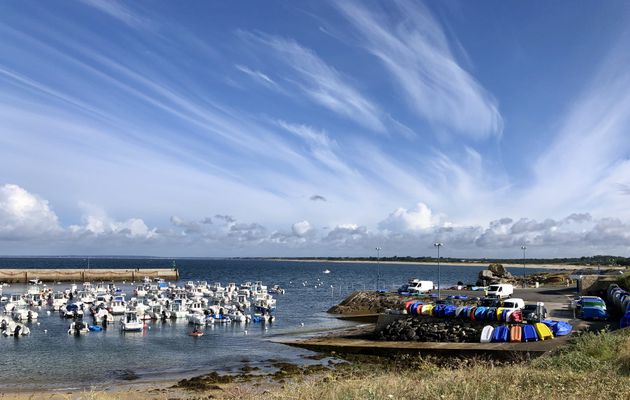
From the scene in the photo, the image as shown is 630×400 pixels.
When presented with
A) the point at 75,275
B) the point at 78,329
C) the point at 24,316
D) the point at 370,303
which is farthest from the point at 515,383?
the point at 75,275

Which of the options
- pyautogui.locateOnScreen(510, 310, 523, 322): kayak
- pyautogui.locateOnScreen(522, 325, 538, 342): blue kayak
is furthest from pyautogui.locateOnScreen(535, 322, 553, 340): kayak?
pyautogui.locateOnScreen(510, 310, 523, 322): kayak

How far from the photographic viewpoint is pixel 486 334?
36.7m

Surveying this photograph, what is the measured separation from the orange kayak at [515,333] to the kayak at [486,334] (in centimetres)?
147

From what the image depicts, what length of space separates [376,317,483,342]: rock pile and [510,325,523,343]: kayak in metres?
2.47

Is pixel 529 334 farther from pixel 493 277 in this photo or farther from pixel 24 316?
pixel 493 277

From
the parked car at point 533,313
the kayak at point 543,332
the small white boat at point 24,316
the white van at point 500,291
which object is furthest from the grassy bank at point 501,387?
the small white boat at point 24,316

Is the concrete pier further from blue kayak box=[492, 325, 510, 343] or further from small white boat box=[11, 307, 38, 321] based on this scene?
blue kayak box=[492, 325, 510, 343]

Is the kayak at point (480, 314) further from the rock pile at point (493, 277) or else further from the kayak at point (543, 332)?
the rock pile at point (493, 277)

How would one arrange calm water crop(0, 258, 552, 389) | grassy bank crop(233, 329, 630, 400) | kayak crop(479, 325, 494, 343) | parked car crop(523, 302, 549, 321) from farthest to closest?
parked car crop(523, 302, 549, 321) < kayak crop(479, 325, 494, 343) < calm water crop(0, 258, 552, 389) < grassy bank crop(233, 329, 630, 400)

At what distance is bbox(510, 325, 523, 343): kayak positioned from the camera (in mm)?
35094

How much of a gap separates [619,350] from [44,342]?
137ft

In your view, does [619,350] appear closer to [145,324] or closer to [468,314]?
[468,314]

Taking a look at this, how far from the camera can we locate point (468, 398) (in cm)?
1050

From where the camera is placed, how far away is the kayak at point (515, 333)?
35.1 metres
